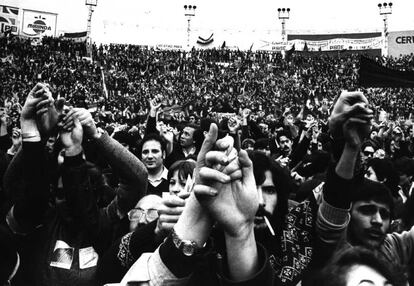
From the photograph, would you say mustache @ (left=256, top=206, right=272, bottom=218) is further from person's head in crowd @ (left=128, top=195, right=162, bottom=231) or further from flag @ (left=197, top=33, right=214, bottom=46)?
flag @ (left=197, top=33, right=214, bottom=46)

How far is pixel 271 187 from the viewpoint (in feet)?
8.64

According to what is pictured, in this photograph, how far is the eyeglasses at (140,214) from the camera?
8.55 ft

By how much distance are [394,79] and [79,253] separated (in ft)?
16.5

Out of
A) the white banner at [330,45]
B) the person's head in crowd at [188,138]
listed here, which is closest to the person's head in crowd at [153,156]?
the person's head in crowd at [188,138]

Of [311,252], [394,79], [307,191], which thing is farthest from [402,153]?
[311,252]

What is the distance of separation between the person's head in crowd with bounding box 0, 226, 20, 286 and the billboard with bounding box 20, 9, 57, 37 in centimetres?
5733

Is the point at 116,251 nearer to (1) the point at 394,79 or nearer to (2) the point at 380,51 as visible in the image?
(1) the point at 394,79

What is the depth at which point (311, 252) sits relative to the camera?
2.13 meters

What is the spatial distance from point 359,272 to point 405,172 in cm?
397

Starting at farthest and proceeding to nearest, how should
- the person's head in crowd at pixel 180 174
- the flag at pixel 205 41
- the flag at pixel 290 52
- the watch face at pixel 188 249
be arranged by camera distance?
the flag at pixel 205 41
the flag at pixel 290 52
the person's head in crowd at pixel 180 174
the watch face at pixel 188 249

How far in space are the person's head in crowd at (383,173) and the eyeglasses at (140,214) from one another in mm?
2313

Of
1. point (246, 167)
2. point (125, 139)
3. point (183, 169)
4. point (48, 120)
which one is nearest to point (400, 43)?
point (125, 139)

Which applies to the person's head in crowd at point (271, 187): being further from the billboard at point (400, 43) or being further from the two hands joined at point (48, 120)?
the billboard at point (400, 43)

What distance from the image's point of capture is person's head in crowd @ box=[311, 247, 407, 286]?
5.50 ft
